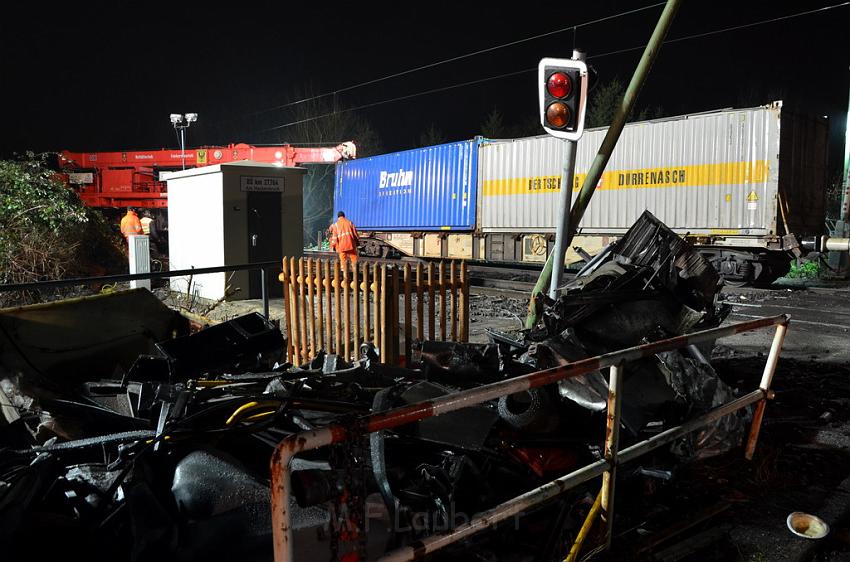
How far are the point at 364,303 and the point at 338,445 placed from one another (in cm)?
420

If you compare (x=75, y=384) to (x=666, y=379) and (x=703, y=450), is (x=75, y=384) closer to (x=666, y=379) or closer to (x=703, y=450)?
(x=666, y=379)

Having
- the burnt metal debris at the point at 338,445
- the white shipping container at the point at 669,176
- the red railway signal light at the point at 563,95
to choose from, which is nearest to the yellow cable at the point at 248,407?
the burnt metal debris at the point at 338,445

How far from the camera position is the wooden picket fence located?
6.00m

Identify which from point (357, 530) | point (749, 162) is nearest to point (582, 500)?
point (357, 530)

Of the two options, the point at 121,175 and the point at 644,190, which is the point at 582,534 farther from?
the point at 121,175

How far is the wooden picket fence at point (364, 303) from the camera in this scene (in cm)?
600

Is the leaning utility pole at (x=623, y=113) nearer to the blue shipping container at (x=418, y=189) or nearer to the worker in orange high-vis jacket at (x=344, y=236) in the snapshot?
the worker in orange high-vis jacket at (x=344, y=236)

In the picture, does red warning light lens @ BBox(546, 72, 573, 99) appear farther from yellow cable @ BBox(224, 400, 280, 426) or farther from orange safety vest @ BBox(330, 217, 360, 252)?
orange safety vest @ BBox(330, 217, 360, 252)

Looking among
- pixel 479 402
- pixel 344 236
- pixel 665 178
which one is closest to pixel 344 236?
pixel 344 236

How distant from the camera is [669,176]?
619 inches

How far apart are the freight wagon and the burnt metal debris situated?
10640mm

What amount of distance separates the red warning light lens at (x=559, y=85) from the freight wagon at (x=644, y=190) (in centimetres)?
994

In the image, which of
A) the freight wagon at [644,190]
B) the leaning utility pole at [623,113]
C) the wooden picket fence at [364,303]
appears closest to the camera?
the leaning utility pole at [623,113]

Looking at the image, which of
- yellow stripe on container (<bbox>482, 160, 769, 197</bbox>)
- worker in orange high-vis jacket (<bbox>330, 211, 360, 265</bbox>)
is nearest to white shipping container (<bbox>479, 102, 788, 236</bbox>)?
yellow stripe on container (<bbox>482, 160, 769, 197</bbox>)
